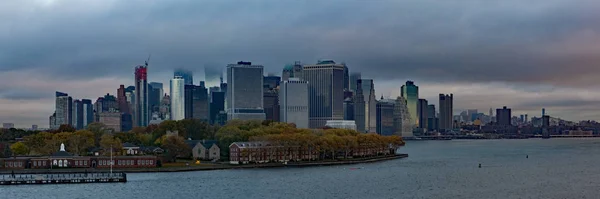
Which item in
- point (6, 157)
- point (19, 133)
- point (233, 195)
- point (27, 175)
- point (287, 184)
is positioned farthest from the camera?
point (19, 133)

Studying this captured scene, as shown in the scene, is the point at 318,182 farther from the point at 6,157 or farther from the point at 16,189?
the point at 6,157

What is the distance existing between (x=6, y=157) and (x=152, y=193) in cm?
4465

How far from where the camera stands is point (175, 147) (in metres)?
112

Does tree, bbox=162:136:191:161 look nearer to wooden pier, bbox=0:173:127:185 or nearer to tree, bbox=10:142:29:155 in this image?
tree, bbox=10:142:29:155

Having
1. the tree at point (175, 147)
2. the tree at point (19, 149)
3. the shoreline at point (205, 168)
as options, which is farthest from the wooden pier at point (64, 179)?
the tree at point (175, 147)

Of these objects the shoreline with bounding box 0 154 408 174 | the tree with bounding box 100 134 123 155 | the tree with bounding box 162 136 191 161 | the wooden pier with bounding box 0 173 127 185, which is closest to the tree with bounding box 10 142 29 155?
the tree with bounding box 100 134 123 155

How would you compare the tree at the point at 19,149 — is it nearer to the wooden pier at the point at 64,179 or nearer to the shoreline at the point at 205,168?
the shoreline at the point at 205,168

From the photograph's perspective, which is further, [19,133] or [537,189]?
[19,133]

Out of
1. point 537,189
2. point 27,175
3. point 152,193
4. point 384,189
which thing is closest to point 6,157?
point 27,175

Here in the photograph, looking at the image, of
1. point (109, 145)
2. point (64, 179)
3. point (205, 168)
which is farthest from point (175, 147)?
point (64, 179)

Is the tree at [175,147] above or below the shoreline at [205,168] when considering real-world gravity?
above

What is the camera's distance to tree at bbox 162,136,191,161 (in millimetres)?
111562

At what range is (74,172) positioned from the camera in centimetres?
9231

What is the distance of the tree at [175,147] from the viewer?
11156 centimetres
